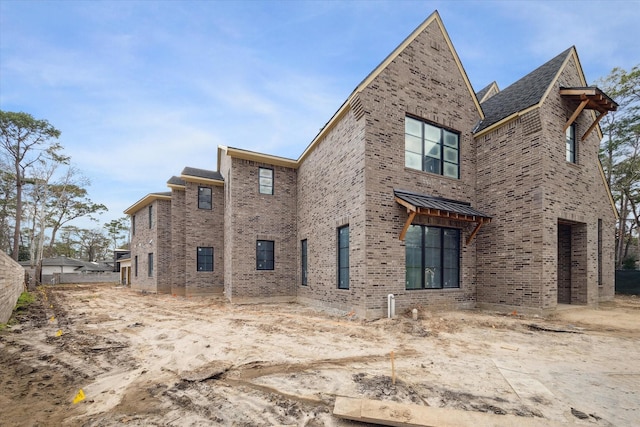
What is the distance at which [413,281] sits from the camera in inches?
402

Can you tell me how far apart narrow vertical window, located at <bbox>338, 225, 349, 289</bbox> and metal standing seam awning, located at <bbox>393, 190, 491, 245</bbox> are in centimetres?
203

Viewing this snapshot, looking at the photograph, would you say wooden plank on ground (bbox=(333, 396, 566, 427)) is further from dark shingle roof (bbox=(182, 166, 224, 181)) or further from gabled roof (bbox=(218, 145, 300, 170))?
dark shingle roof (bbox=(182, 166, 224, 181))

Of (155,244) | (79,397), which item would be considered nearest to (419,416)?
(79,397)

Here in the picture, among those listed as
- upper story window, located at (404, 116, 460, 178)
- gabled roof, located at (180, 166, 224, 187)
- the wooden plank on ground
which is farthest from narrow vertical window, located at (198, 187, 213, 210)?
the wooden plank on ground

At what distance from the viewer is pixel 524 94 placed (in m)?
11.7

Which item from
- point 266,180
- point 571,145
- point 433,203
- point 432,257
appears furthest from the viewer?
point 266,180

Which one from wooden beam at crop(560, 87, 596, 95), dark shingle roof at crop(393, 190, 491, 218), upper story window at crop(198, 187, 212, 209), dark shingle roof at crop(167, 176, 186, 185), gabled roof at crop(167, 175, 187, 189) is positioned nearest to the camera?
dark shingle roof at crop(393, 190, 491, 218)

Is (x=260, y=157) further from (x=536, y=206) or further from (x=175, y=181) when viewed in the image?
(x=536, y=206)

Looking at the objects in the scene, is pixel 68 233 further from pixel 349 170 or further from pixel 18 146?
pixel 349 170

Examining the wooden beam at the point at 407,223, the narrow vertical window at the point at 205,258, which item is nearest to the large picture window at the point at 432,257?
the wooden beam at the point at 407,223

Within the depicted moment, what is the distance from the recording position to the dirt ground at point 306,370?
12.1ft

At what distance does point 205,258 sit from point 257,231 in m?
4.84

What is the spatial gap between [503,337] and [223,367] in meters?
6.43

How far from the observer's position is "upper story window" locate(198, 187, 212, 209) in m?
18.0
